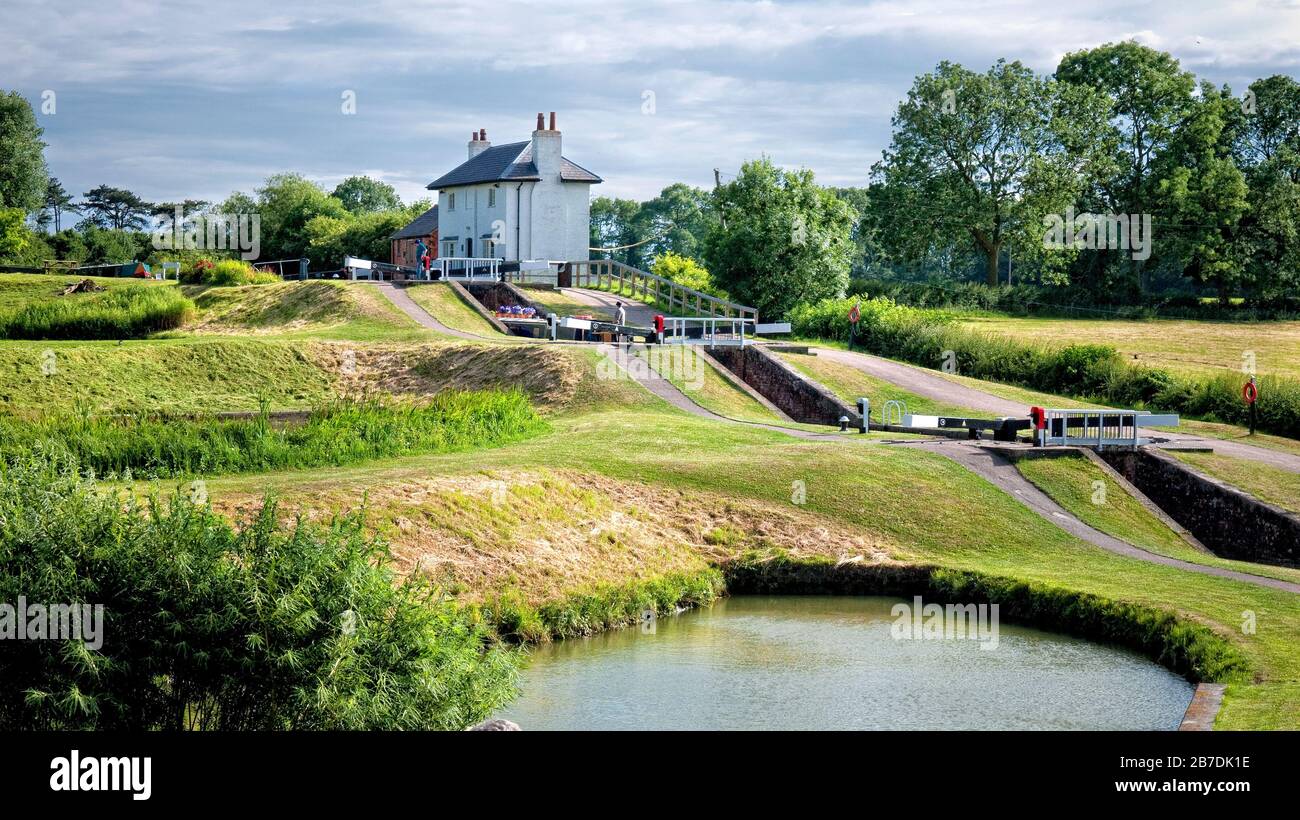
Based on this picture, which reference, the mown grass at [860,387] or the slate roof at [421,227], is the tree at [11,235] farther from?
the mown grass at [860,387]

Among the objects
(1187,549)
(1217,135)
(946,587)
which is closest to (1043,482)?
(1187,549)

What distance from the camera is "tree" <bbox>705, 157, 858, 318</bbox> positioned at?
56.1m

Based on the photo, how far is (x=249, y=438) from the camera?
26.8m

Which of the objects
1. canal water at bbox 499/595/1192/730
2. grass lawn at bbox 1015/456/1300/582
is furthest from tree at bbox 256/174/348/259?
canal water at bbox 499/595/1192/730

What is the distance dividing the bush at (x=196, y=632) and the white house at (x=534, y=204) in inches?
1925

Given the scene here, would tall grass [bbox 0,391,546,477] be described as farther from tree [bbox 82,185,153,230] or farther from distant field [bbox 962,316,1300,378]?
tree [bbox 82,185,153,230]

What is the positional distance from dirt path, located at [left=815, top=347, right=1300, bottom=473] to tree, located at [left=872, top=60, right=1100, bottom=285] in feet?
84.2

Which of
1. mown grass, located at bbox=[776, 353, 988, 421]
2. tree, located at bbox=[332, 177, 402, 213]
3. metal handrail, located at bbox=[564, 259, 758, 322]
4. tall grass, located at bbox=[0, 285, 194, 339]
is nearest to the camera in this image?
mown grass, located at bbox=[776, 353, 988, 421]

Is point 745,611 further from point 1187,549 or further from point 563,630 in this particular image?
point 1187,549

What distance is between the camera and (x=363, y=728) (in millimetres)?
14602

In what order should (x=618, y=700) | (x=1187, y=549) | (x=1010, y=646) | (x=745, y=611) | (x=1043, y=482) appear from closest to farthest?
(x=618, y=700) → (x=1010, y=646) → (x=745, y=611) → (x=1187, y=549) → (x=1043, y=482)
